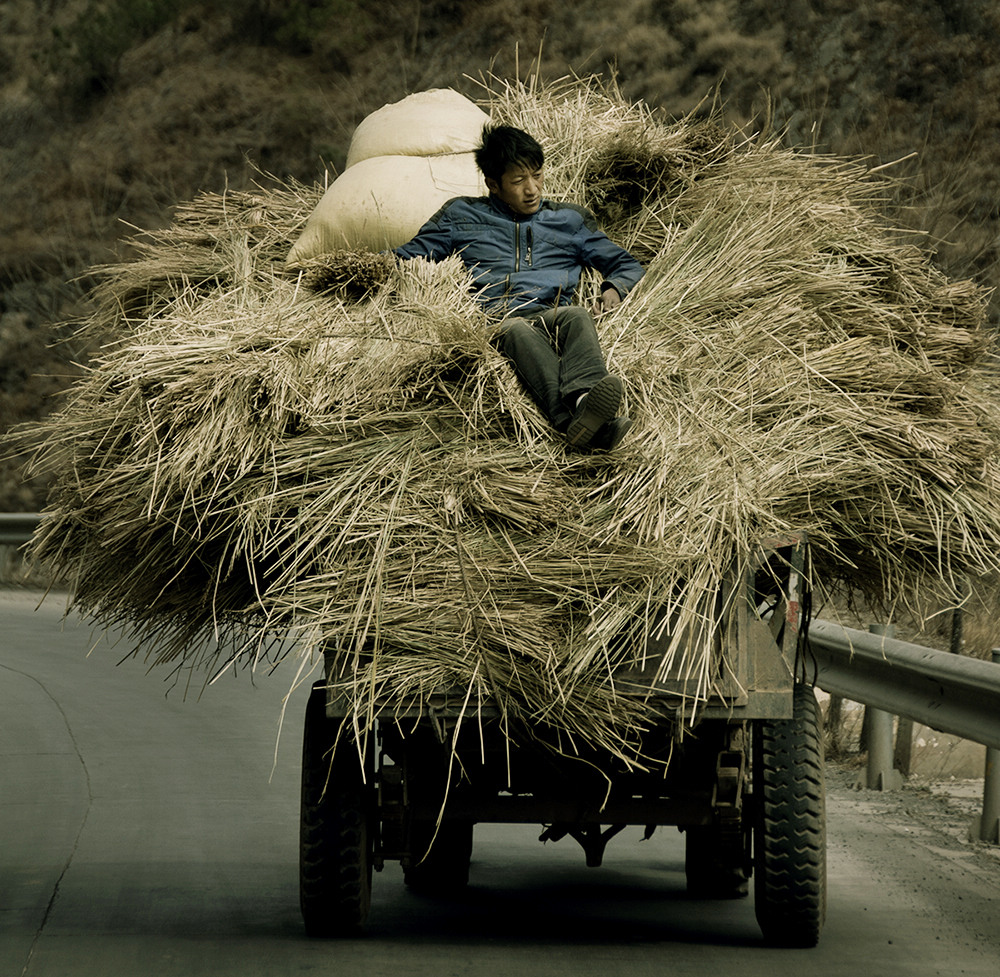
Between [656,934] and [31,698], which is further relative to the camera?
[31,698]

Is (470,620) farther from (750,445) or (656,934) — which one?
(656,934)

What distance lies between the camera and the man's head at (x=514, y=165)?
6148 millimetres

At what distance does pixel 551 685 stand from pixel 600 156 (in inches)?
128

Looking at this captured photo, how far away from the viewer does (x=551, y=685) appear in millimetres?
4445

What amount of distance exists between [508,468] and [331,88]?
32598 mm

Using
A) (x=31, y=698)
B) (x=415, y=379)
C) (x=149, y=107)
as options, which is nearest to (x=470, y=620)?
(x=415, y=379)

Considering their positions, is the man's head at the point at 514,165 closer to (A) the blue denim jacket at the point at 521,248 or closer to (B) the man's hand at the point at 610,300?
(A) the blue denim jacket at the point at 521,248

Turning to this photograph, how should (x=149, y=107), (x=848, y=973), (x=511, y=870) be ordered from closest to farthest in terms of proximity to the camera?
(x=848, y=973)
(x=511, y=870)
(x=149, y=107)

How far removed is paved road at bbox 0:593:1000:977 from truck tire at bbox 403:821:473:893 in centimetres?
10

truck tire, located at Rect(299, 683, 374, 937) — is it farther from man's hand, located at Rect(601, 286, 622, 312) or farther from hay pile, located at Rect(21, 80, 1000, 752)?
man's hand, located at Rect(601, 286, 622, 312)

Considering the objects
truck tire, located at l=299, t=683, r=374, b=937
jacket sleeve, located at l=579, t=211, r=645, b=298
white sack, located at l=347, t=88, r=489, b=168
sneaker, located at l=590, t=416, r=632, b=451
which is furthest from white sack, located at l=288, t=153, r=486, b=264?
truck tire, located at l=299, t=683, r=374, b=937

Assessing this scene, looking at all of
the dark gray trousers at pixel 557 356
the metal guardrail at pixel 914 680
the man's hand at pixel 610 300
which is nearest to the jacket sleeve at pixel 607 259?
the man's hand at pixel 610 300

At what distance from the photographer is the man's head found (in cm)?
615

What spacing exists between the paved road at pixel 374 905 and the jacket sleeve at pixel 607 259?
2.19 metres
